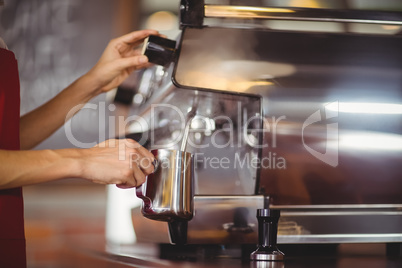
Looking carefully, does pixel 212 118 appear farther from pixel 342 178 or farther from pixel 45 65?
pixel 45 65

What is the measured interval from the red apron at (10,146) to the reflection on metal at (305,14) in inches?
13.6

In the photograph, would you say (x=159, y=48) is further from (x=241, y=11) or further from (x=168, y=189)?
(x=168, y=189)

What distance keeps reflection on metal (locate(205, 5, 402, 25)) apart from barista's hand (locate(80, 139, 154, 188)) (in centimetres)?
32

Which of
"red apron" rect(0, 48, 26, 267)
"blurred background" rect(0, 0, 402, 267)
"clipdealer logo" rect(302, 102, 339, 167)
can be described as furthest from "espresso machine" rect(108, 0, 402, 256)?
"blurred background" rect(0, 0, 402, 267)

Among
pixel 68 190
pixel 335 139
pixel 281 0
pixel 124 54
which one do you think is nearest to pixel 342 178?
pixel 335 139

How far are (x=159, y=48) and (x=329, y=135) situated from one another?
0.34m

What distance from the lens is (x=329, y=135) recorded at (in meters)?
0.83

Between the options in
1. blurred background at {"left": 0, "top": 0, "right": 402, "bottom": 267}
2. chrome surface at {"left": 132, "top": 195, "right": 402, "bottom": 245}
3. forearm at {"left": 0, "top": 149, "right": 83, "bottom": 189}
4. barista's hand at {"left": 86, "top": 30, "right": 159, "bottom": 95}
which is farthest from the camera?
blurred background at {"left": 0, "top": 0, "right": 402, "bottom": 267}

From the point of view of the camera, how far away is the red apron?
67 centimetres

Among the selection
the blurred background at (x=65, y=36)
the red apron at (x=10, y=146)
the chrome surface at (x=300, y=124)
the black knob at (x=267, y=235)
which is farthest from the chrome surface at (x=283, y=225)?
the blurred background at (x=65, y=36)

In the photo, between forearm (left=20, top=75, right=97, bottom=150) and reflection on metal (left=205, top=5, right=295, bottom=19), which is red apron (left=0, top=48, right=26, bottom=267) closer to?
forearm (left=20, top=75, right=97, bottom=150)

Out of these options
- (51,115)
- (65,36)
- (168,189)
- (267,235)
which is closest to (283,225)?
(267,235)

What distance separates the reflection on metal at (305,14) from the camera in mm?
812

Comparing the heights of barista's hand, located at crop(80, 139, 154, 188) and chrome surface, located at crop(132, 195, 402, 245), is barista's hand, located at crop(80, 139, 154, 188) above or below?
above
